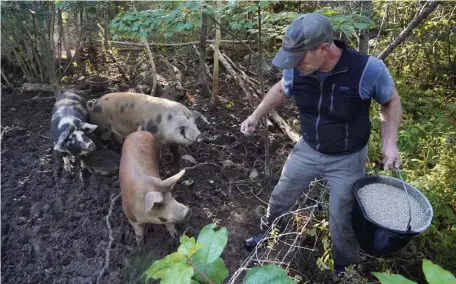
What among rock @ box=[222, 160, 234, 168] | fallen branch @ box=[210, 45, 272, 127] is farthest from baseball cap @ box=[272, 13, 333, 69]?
fallen branch @ box=[210, 45, 272, 127]

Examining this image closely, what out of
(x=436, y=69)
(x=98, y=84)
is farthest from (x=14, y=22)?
(x=436, y=69)

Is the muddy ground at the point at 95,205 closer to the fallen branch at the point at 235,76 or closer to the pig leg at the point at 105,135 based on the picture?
the pig leg at the point at 105,135

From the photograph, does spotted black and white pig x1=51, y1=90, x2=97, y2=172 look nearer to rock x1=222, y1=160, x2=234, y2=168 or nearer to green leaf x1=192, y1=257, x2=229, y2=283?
rock x1=222, y1=160, x2=234, y2=168

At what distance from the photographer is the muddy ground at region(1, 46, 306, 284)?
3604mm

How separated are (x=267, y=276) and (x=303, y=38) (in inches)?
67.5

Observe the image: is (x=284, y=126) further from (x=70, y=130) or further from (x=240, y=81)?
(x=70, y=130)

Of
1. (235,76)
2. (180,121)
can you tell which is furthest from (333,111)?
(235,76)

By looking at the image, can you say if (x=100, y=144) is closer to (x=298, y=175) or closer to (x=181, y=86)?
(x=181, y=86)

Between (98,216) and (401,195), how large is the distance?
9.52ft

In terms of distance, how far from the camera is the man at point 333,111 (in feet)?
8.49

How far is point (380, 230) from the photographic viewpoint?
8.04 ft

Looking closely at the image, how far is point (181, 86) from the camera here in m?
6.43

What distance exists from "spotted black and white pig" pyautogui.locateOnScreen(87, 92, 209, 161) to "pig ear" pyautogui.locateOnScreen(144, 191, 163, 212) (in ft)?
4.42

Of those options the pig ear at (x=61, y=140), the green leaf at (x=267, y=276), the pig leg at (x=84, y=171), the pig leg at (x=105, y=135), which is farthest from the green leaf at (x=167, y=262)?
the pig leg at (x=105, y=135)
